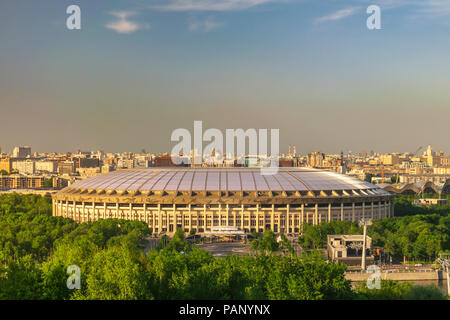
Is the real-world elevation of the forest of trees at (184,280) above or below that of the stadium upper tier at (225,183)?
below

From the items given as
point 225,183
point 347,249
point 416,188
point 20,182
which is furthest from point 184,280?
point 20,182

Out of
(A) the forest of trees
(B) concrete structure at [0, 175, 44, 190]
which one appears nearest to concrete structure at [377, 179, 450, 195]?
(A) the forest of trees

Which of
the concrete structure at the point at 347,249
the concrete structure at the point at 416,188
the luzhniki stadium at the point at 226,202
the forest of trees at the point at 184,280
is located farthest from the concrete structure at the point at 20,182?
the forest of trees at the point at 184,280

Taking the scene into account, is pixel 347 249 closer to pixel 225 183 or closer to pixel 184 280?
pixel 225 183

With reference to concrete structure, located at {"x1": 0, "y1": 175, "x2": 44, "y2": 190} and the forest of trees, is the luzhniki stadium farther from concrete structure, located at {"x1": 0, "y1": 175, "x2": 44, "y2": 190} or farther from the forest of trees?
concrete structure, located at {"x1": 0, "y1": 175, "x2": 44, "y2": 190}

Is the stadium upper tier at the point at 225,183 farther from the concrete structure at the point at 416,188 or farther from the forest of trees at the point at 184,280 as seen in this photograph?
the concrete structure at the point at 416,188
